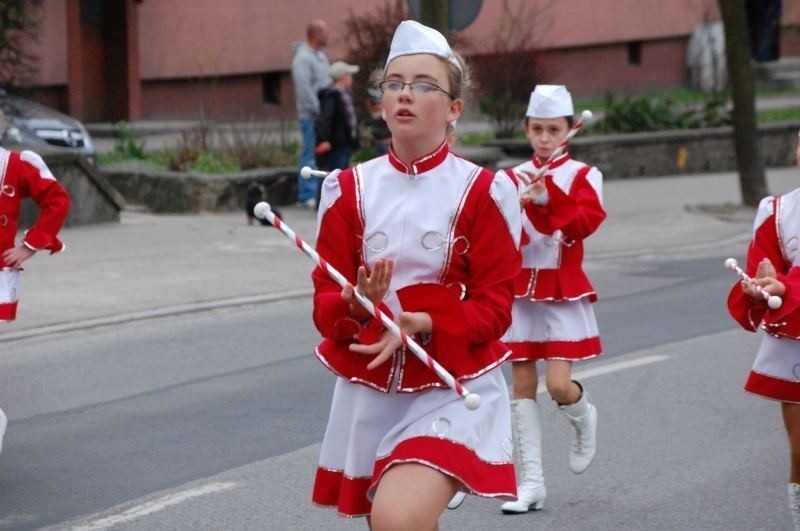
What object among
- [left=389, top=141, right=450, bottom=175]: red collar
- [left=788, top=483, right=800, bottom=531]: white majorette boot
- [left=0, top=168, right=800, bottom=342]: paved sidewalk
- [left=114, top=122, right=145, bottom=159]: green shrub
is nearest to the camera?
[left=389, top=141, right=450, bottom=175]: red collar

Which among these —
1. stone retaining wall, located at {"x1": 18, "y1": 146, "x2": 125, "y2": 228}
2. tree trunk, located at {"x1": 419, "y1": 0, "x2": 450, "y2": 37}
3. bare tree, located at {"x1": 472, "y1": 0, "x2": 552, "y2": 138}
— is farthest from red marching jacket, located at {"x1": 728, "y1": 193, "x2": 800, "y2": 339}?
bare tree, located at {"x1": 472, "y1": 0, "x2": 552, "y2": 138}

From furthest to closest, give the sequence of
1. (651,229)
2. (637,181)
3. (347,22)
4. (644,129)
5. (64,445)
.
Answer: (644,129), (637,181), (347,22), (651,229), (64,445)

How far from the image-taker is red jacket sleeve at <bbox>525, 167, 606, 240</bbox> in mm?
6965

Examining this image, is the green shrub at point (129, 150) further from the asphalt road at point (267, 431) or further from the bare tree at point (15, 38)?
the asphalt road at point (267, 431)

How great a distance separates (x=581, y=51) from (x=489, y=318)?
1189 inches

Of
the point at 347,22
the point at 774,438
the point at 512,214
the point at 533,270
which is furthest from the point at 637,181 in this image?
the point at 512,214

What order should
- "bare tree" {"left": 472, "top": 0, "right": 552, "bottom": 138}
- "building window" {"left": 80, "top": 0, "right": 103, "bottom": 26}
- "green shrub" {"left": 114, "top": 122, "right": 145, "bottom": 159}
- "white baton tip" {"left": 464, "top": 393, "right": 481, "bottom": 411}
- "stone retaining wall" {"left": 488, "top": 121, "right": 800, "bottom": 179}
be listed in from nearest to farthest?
1. "white baton tip" {"left": 464, "top": 393, "right": 481, "bottom": 411}
2. "green shrub" {"left": 114, "top": 122, "right": 145, "bottom": 159}
3. "stone retaining wall" {"left": 488, "top": 121, "right": 800, "bottom": 179}
4. "bare tree" {"left": 472, "top": 0, "right": 552, "bottom": 138}
5. "building window" {"left": 80, "top": 0, "right": 103, "bottom": 26}

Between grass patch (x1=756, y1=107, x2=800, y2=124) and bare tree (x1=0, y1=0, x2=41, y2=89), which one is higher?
bare tree (x1=0, y1=0, x2=41, y2=89)

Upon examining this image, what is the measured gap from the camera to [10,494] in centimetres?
725

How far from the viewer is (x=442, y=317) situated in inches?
176

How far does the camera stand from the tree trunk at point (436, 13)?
521 inches

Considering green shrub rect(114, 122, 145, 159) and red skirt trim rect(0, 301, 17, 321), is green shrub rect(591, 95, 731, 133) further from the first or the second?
red skirt trim rect(0, 301, 17, 321)

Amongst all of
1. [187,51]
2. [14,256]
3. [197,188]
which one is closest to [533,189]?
[14,256]

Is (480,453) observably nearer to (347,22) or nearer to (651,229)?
(651,229)
